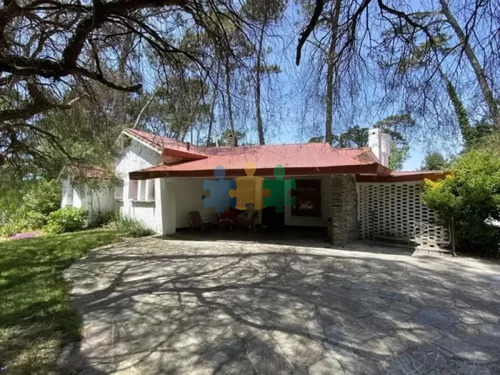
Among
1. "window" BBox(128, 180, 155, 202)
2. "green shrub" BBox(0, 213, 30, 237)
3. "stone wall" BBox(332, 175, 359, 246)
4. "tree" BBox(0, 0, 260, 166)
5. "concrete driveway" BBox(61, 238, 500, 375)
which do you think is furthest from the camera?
"green shrub" BBox(0, 213, 30, 237)

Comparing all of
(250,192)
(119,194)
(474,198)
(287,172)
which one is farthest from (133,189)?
(474,198)

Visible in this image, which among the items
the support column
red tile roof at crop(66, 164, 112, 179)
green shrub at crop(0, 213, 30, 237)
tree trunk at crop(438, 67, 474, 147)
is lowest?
green shrub at crop(0, 213, 30, 237)

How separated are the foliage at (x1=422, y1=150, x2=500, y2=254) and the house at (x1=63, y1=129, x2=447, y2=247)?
2.93 feet

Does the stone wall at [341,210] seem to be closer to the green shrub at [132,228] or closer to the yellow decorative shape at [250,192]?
the yellow decorative shape at [250,192]

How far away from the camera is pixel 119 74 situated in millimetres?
5812

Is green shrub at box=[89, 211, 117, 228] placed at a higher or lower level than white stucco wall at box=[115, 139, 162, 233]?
lower

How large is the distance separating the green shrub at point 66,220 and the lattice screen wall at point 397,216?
13.5 metres

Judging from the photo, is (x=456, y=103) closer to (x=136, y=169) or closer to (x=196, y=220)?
(x=196, y=220)

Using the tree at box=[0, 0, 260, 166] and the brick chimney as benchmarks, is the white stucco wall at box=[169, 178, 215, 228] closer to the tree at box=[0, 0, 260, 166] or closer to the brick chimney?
the tree at box=[0, 0, 260, 166]

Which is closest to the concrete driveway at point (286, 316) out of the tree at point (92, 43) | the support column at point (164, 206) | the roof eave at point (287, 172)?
the roof eave at point (287, 172)

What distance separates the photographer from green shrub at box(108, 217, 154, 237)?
12.9 m

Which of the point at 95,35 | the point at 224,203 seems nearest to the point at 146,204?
the point at 224,203

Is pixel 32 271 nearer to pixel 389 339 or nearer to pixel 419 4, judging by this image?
pixel 389 339

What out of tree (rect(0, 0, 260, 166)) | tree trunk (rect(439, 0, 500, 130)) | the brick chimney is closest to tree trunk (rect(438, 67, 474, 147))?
tree trunk (rect(439, 0, 500, 130))
